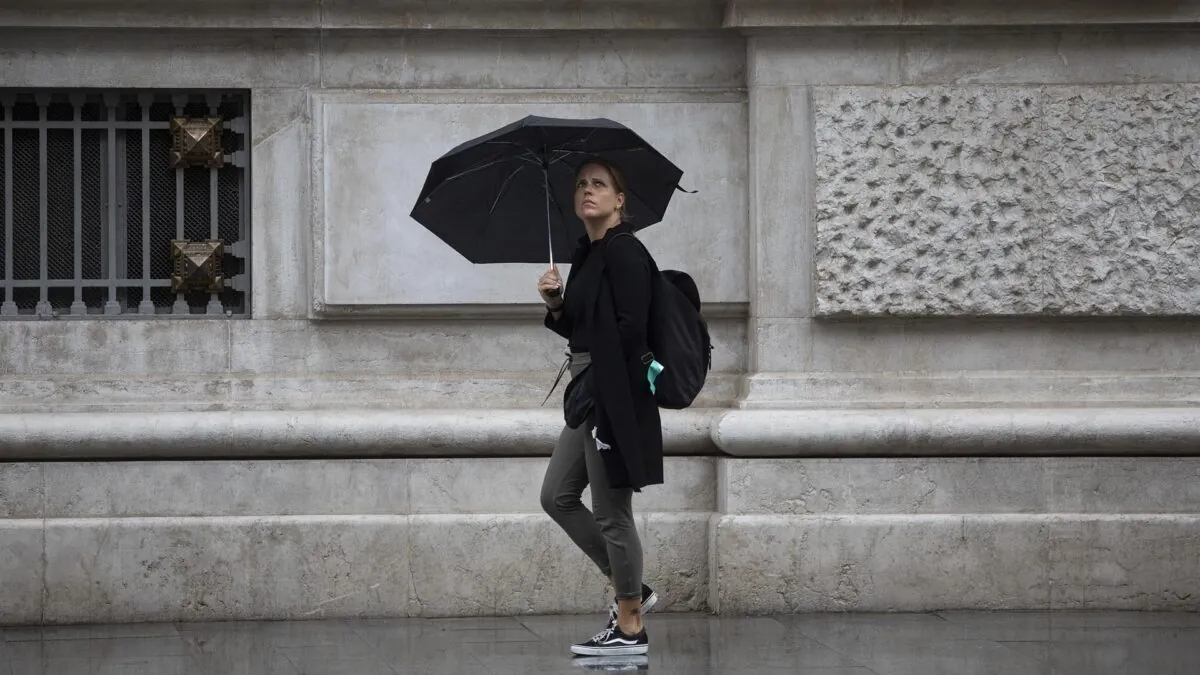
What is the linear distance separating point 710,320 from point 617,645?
84.5 inches

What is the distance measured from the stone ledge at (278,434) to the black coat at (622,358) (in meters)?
1.64

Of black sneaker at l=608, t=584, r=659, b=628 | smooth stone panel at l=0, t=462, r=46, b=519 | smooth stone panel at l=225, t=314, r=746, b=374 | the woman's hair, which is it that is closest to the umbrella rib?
the woman's hair

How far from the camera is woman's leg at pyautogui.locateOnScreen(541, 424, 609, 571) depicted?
7.06 m

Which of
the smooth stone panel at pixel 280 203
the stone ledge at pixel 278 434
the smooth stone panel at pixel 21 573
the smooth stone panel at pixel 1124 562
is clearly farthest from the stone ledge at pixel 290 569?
the smooth stone panel at pixel 1124 562

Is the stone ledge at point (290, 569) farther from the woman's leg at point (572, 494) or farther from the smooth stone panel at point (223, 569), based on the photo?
the woman's leg at point (572, 494)

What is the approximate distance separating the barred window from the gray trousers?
93.3 inches

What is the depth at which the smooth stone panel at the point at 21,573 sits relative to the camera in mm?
8266

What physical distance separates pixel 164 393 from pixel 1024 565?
13.4 feet

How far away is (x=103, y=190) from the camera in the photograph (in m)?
8.73

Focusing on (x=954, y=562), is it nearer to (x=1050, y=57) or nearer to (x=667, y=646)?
(x=667, y=646)

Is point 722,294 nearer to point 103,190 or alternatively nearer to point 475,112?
point 475,112

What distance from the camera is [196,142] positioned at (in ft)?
28.3

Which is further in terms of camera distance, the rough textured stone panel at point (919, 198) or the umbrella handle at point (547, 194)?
the rough textured stone panel at point (919, 198)

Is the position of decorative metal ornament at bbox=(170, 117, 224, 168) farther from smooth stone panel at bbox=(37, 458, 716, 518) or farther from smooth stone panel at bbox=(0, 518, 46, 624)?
smooth stone panel at bbox=(0, 518, 46, 624)
